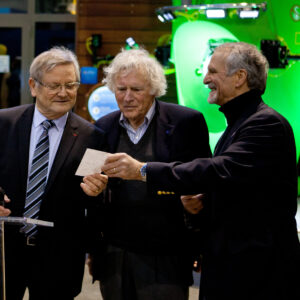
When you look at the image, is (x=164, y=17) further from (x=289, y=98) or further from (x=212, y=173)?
(x=212, y=173)

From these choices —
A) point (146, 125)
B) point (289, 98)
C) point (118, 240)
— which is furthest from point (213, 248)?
point (289, 98)

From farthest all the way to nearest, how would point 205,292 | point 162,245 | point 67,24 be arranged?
point 67,24, point 162,245, point 205,292

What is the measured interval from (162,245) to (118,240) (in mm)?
A: 225

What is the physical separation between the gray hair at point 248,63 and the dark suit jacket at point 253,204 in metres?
0.13

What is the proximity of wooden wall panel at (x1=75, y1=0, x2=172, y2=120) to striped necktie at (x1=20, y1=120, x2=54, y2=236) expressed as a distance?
6.03 metres

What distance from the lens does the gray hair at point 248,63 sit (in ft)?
7.08

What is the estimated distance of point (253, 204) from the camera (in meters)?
2.04

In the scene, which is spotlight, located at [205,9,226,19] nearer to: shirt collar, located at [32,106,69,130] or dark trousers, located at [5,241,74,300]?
shirt collar, located at [32,106,69,130]

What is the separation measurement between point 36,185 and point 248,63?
1.18m

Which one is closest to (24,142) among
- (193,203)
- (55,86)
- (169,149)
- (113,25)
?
(55,86)

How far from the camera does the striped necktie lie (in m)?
2.42

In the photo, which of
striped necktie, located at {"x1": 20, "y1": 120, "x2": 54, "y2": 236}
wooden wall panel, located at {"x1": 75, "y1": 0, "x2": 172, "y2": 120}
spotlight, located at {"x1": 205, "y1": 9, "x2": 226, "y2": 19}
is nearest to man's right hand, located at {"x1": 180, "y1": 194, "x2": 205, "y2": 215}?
striped necktie, located at {"x1": 20, "y1": 120, "x2": 54, "y2": 236}

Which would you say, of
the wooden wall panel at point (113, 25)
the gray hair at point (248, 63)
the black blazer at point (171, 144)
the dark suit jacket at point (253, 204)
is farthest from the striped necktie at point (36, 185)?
the wooden wall panel at point (113, 25)

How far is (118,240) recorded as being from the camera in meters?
2.47
